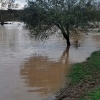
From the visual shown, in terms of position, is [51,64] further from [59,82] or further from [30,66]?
[59,82]

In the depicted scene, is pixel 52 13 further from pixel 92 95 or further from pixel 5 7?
pixel 5 7

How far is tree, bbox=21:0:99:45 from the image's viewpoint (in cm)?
2644

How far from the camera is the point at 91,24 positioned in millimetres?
28547

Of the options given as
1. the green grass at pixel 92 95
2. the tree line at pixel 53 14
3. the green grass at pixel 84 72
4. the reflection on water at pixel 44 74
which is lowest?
the reflection on water at pixel 44 74

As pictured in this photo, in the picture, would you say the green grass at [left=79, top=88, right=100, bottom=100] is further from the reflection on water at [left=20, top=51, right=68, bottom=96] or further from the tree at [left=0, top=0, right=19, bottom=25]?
the tree at [left=0, top=0, right=19, bottom=25]

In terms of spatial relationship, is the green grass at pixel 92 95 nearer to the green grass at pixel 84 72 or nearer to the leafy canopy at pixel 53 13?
the green grass at pixel 84 72

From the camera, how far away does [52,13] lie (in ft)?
85.7

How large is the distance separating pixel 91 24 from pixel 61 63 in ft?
39.2

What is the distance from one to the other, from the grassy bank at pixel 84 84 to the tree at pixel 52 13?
38.1 ft

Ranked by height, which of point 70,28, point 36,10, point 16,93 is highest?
point 36,10

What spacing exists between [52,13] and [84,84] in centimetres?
1610

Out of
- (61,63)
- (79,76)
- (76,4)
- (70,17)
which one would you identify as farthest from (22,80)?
(76,4)

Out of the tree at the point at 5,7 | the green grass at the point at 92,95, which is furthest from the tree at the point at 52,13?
the tree at the point at 5,7

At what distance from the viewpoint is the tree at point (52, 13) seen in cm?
2644
